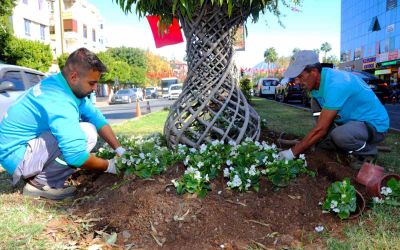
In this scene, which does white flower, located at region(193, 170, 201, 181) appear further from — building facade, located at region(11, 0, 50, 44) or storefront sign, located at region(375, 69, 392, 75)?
storefront sign, located at region(375, 69, 392, 75)

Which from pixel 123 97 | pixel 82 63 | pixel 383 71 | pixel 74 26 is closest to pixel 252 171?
pixel 82 63

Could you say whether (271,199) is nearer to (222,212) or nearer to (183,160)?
(222,212)

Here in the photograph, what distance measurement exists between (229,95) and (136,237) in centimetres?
169

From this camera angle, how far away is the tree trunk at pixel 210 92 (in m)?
3.45

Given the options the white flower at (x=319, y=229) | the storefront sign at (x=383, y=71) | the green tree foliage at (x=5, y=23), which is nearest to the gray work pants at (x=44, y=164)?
the white flower at (x=319, y=229)

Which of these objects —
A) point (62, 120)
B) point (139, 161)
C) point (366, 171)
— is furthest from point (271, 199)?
point (62, 120)

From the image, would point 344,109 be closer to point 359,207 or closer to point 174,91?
point 359,207

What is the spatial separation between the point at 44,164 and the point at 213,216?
165 cm

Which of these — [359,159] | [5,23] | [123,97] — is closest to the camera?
[359,159]

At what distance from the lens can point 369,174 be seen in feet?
9.16

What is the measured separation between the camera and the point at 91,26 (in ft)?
183

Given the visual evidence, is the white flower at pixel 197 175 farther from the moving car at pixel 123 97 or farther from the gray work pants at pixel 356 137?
the moving car at pixel 123 97

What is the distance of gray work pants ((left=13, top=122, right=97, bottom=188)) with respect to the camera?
308 centimetres

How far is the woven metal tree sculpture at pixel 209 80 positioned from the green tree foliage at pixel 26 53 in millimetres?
23556
